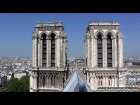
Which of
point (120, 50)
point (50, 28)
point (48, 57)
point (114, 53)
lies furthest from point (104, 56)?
point (50, 28)

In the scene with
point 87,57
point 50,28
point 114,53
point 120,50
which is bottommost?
point 87,57

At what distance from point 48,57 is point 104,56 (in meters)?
5.29

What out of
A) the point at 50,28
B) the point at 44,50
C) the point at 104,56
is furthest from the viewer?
the point at 44,50

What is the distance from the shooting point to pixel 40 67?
21.2 m

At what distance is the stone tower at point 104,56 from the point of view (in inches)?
805

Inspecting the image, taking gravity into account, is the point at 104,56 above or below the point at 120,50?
below

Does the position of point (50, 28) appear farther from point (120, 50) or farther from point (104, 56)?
point (120, 50)

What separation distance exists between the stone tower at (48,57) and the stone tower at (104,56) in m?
2.54

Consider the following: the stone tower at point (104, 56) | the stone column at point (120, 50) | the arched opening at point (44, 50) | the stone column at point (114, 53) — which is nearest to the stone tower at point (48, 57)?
the arched opening at point (44, 50)

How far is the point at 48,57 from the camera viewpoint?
21.1m

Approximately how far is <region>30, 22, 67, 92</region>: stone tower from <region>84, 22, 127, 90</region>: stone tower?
254 cm

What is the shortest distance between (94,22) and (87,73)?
190 inches
